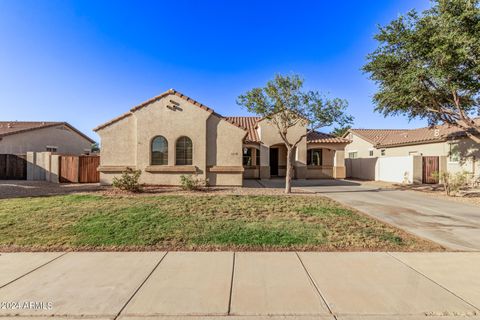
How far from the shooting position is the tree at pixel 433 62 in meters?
10.4

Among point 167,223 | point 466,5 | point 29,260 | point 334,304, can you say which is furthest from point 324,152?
point 29,260

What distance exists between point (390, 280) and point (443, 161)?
19289 millimetres

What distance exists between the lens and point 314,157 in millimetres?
21391

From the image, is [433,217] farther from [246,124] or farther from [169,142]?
[246,124]

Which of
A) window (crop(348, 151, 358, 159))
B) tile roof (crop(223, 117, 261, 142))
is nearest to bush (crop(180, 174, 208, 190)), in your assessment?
tile roof (crop(223, 117, 261, 142))

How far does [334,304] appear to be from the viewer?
10.8 ft

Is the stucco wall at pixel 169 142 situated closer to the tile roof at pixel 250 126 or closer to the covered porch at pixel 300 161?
the tile roof at pixel 250 126

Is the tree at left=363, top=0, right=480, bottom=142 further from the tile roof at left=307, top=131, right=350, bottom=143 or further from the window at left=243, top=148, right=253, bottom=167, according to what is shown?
the window at left=243, top=148, right=253, bottom=167

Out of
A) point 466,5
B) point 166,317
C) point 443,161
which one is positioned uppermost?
point 466,5

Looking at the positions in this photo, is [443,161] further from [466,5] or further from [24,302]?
[24,302]

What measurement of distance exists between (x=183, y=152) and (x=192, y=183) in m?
2.48

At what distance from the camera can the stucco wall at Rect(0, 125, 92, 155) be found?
20.3m

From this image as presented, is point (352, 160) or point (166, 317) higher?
point (352, 160)

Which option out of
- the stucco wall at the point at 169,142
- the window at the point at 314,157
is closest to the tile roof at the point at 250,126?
the window at the point at 314,157
